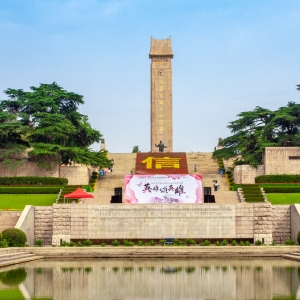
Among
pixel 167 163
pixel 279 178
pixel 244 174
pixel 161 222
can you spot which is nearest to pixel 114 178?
pixel 167 163

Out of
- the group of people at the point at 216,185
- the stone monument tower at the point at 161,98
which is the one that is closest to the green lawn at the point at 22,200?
the group of people at the point at 216,185

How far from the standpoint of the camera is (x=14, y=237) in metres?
34.3

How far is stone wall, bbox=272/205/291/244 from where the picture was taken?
126 ft

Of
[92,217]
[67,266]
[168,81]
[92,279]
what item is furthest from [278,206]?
[168,81]

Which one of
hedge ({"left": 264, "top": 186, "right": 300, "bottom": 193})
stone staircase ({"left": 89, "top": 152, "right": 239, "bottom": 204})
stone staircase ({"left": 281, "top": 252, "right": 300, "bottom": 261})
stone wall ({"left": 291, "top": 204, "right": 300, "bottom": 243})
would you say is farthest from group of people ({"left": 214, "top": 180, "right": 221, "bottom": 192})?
stone staircase ({"left": 281, "top": 252, "right": 300, "bottom": 261})

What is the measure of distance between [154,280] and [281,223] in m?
16.5

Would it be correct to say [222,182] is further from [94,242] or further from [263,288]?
[263,288]

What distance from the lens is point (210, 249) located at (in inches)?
1299

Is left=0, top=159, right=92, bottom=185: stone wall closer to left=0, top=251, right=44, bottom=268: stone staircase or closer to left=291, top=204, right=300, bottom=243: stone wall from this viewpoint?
left=291, top=204, right=300, bottom=243: stone wall

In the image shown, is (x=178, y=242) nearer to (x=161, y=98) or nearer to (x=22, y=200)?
(x=22, y=200)

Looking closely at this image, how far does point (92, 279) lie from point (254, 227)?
1586cm

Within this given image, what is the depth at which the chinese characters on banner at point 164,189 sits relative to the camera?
4009 cm

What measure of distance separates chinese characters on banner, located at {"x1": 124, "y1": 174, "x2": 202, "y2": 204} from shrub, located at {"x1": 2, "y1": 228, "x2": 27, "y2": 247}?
722 centimetres

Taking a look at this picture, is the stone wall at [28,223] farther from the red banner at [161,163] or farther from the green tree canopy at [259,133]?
the green tree canopy at [259,133]
